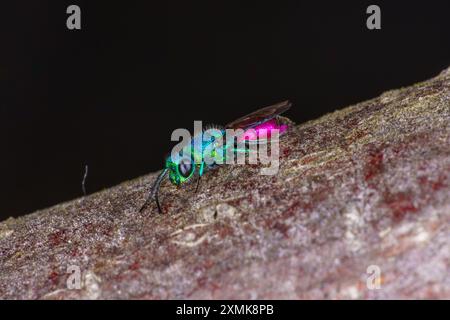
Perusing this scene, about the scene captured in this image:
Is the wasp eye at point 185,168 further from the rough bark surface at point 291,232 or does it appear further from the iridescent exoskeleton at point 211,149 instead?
the rough bark surface at point 291,232

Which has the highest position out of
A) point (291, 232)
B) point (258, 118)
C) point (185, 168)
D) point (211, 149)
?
point (258, 118)

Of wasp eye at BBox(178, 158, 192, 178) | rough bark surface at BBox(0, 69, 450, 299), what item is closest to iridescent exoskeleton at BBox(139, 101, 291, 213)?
wasp eye at BBox(178, 158, 192, 178)

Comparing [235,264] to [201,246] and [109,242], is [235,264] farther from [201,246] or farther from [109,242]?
[109,242]

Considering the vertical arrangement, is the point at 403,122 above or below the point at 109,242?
above

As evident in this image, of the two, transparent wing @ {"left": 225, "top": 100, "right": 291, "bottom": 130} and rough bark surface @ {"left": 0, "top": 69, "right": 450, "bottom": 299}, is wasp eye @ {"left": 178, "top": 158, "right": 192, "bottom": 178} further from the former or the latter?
transparent wing @ {"left": 225, "top": 100, "right": 291, "bottom": 130}

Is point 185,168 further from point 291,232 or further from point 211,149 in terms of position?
point 291,232

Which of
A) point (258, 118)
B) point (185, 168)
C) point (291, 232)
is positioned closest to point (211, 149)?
point (185, 168)

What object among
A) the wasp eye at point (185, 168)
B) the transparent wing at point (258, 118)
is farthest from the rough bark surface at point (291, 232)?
the transparent wing at point (258, 118)
